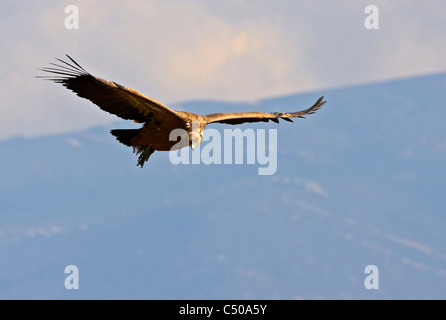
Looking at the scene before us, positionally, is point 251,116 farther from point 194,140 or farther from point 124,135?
point 124,135

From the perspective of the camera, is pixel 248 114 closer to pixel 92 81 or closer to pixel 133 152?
pixel 133 152

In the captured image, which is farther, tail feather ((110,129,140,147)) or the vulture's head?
tail feather ((110,129,140,147))

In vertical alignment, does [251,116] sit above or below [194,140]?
above

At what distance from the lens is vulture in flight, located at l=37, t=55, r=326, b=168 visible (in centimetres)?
2055

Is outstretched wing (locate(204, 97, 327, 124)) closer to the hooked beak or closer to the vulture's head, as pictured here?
the vulture's head

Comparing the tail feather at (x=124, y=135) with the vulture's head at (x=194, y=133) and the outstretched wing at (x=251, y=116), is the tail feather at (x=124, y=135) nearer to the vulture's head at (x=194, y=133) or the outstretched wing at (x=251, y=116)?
the vulture's head at (x=194, y=133)

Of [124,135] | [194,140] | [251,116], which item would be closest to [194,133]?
[194,140]

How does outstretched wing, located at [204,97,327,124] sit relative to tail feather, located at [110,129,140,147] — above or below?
above

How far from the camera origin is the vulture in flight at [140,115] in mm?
20547

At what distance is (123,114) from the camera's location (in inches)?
851

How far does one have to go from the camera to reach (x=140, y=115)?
21516mm

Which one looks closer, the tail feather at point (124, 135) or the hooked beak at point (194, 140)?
the hooked beak at point (194, 140)
